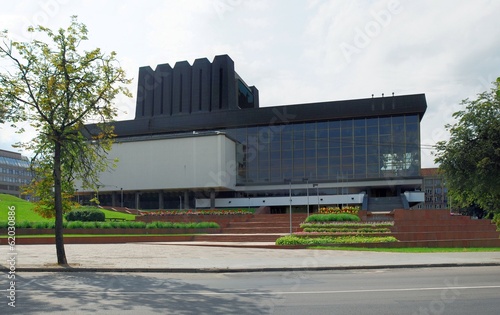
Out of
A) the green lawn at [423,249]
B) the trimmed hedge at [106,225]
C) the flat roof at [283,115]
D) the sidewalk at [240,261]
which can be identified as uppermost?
the flat roof at [283,115]

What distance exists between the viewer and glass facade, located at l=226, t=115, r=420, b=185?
61719mm

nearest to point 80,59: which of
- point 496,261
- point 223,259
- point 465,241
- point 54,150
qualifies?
point 54,150

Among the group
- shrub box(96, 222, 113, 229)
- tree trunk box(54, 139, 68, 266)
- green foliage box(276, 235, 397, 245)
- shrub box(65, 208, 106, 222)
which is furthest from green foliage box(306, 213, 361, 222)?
tree trunk box(54, 139, 68, 266)

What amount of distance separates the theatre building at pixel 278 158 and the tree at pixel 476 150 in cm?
3999

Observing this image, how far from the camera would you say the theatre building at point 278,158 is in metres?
62.0

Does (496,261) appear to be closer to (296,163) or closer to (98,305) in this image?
(98,305)

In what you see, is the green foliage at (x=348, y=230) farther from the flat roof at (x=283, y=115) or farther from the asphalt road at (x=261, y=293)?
the flat roof at (x=283, y=115)

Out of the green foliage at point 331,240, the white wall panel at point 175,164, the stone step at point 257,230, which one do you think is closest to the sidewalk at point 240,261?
the green foliage at point 331,240

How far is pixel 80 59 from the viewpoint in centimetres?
1631

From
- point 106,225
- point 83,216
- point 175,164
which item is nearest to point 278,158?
point 175,164

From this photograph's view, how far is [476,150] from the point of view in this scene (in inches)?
702

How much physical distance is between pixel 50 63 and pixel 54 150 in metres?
3.08

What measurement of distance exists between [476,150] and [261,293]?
38.7 ft

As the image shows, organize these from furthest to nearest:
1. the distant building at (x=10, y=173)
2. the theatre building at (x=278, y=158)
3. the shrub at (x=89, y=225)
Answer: the distant building at (x=10, y=173) < the theatre building at (x=278, y=158) < the shrub at (x=89, y=225)
